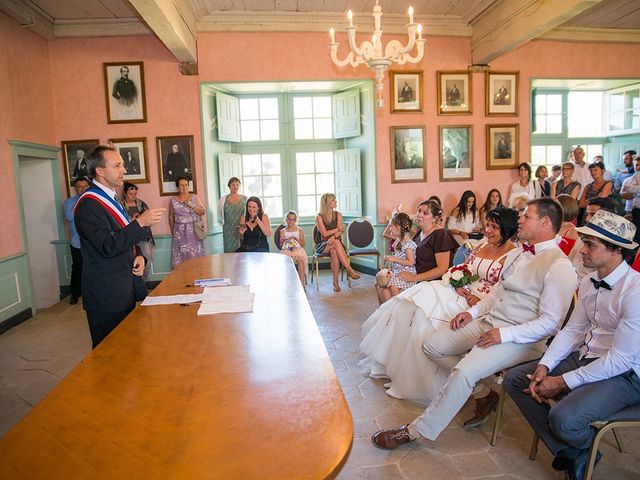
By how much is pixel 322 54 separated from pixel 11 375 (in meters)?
5.44

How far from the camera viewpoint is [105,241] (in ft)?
8.62

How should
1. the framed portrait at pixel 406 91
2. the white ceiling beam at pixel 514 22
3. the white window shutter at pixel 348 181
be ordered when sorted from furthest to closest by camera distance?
the white window shutter at pixel 348 181 < the framed portrait at pixel 406 91 < the white ceiling beam at pixel 514 22

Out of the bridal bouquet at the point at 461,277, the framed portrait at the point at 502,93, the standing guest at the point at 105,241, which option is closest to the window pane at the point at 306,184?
the framed portrait at the point at 502,93

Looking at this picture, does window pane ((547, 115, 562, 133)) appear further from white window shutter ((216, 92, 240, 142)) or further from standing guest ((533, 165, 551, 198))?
white window shutter ((216, 92, 240, 142))

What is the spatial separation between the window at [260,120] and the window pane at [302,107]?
329mm

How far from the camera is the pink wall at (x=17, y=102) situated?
5512mm

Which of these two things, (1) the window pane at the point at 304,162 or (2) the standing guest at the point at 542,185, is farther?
(1) the window pane at the point at 304,162

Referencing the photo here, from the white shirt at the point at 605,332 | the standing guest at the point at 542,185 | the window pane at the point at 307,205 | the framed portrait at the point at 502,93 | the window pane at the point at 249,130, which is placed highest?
the framed portrait at the point at 502,93

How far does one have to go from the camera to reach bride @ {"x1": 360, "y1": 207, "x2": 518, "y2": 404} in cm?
321

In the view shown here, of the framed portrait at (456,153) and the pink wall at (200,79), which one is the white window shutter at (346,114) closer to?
the pink wall at (200,79)

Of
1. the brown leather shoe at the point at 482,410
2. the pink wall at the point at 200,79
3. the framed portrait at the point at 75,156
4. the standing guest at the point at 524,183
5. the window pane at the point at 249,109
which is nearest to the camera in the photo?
the brown leather shoe at the point at 482,410

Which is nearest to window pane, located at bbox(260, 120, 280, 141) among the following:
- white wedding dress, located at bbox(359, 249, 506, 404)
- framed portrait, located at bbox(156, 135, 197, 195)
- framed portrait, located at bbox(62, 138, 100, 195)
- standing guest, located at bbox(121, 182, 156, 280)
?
framed portrait, located at bbox(156, 135, 197, 195)

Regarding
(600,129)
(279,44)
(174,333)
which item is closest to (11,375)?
(174,333)

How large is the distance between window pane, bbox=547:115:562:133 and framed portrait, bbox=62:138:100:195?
8060 mm
